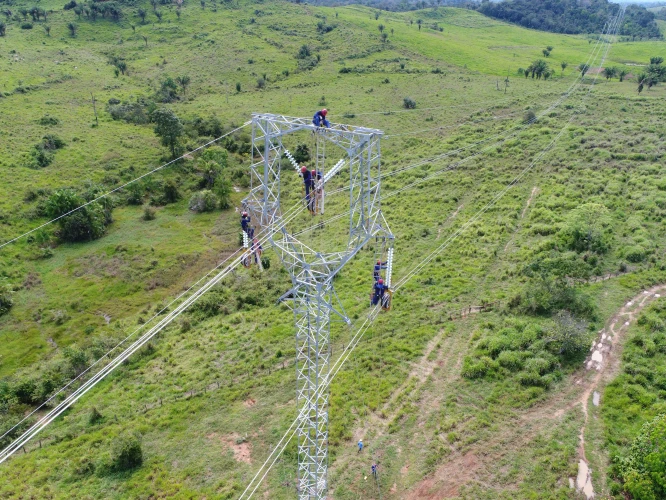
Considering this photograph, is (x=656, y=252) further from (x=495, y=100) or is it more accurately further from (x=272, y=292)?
(x=495, y=100)

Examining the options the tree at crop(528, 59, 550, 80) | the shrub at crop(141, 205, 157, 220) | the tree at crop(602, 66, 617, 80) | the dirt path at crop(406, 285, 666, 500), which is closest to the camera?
the dirt path at crop(406, 285, 666, 500)

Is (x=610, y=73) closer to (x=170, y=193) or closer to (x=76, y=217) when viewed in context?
(x=170, y=193)

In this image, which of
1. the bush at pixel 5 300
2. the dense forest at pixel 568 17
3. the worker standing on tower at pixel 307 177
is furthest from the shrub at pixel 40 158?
the dense forest at pixel 568 17

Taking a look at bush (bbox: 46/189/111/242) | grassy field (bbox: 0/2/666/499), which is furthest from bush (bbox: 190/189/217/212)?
bush (bbox: 46/189/111/242)

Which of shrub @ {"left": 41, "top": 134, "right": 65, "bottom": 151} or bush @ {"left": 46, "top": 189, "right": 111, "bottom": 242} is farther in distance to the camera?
shrub @ {"left": 41, "top": 134, "right": 65, "bottom": 151}

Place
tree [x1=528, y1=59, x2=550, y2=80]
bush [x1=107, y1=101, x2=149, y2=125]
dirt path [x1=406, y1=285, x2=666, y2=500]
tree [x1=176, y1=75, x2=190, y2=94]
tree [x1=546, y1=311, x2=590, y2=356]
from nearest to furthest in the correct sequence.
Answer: dirt path [x1=406, y1=285, x2=666, y2=500] < tree [x1=546, y1=311, x2=590, y2=356] < bush [x1=107, y1=101, x2=149, y2=125] < tree [x1=176, y1=75, x2=190, y2=94] < tree [x1=528, y1=59, x2=550, y2=80]

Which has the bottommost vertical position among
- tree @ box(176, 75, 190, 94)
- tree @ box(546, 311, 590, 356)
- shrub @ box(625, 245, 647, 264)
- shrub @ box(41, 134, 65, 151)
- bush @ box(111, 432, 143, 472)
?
bush @ box(111, 432, 143, 472)

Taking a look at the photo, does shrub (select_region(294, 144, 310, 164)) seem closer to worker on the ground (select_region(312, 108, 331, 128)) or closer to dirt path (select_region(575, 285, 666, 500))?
dirt path (select_region(575, 285, 666, 500))

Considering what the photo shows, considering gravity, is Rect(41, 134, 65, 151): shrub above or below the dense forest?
below

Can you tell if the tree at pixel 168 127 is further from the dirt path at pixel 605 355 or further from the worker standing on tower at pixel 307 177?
the dirt path at pixel 605 355
